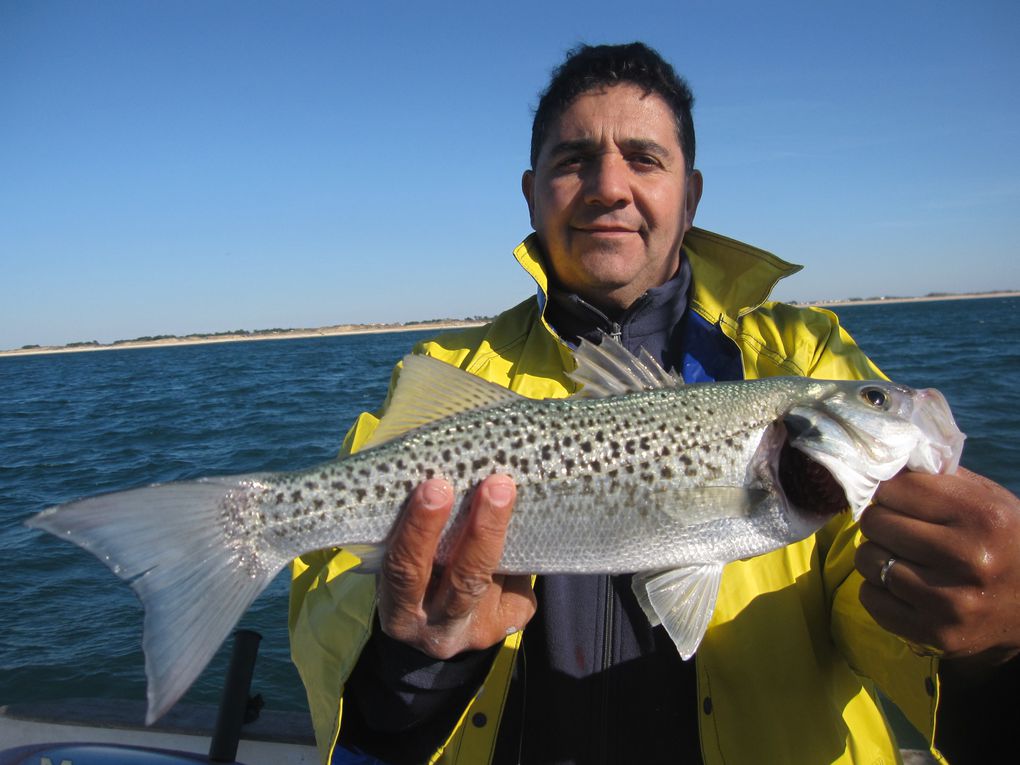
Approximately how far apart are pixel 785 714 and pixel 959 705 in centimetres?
65

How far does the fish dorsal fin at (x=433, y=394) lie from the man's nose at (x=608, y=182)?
127 cm

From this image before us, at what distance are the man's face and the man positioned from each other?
12 millimetres

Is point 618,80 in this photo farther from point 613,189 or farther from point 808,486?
point 808,486

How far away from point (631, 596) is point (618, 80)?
2.66 metres

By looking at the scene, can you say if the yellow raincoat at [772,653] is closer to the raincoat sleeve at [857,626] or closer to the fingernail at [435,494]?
the raincoat sleeve at [857,626]

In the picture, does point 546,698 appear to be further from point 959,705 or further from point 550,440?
point 959,705

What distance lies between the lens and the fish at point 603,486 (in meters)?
2.41

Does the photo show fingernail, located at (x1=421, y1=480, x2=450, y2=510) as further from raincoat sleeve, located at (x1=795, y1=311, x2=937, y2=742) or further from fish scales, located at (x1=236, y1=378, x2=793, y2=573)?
raincoat sleeve, located at (x1=795, y1=311, x2=937, y2=742)

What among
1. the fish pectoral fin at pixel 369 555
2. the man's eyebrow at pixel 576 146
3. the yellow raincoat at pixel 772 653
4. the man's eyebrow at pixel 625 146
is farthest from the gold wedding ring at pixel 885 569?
the man's eyebrow at pixel 576 146

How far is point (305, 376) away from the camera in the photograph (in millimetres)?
44406

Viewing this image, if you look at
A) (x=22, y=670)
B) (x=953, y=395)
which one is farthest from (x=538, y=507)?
(x=953, y=395)

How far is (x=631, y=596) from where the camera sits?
3.03 meters

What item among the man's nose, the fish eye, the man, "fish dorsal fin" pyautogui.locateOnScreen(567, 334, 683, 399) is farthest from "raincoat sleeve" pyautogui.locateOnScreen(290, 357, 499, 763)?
the man's nose

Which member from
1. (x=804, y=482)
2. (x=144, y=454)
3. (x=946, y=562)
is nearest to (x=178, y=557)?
(x=804, y=482)
